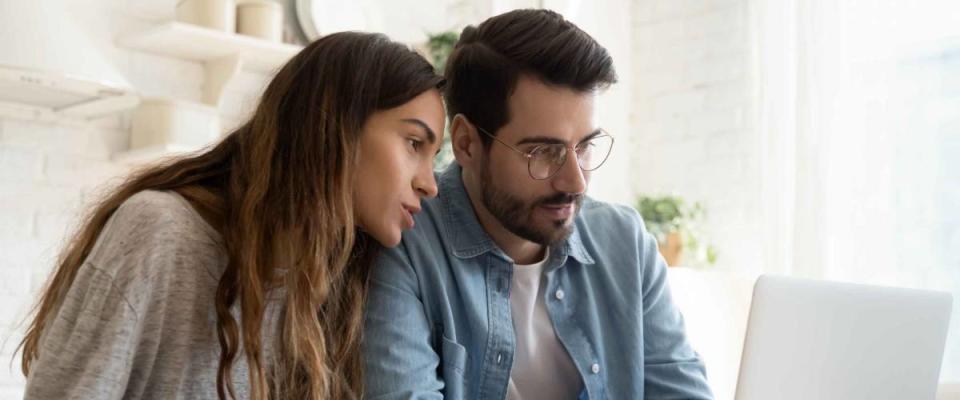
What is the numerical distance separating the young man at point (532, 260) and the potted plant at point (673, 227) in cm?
150

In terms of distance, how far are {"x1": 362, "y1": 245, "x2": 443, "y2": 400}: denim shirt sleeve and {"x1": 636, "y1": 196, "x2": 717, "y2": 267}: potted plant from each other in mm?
1805

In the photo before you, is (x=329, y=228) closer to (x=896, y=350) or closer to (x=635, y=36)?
(x=896, y=350)

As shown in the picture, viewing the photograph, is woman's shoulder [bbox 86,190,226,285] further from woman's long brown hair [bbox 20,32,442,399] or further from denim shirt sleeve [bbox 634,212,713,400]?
denim shirt sleeve [bbox 634,212,713,400]

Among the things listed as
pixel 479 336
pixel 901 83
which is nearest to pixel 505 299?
pixel 479 336

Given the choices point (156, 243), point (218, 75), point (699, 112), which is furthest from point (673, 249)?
point (156, 243)

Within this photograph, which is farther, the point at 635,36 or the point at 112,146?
the point at 635,36

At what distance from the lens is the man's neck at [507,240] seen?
1.69 m

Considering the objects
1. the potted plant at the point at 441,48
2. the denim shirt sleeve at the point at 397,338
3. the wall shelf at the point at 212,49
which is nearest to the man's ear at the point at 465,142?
the denim shirt sleeve at the point at 397,338

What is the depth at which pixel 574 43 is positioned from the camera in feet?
5.50

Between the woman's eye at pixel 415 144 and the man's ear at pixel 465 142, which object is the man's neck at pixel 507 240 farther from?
the woman's eye at pixel 415 144

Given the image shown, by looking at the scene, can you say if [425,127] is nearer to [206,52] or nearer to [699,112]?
[206,52]

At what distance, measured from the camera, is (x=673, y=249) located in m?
3.24

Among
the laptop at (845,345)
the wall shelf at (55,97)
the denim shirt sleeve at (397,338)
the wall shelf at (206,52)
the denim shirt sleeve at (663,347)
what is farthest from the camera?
the wall shelf at (206,52)

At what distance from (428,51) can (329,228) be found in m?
1.96
